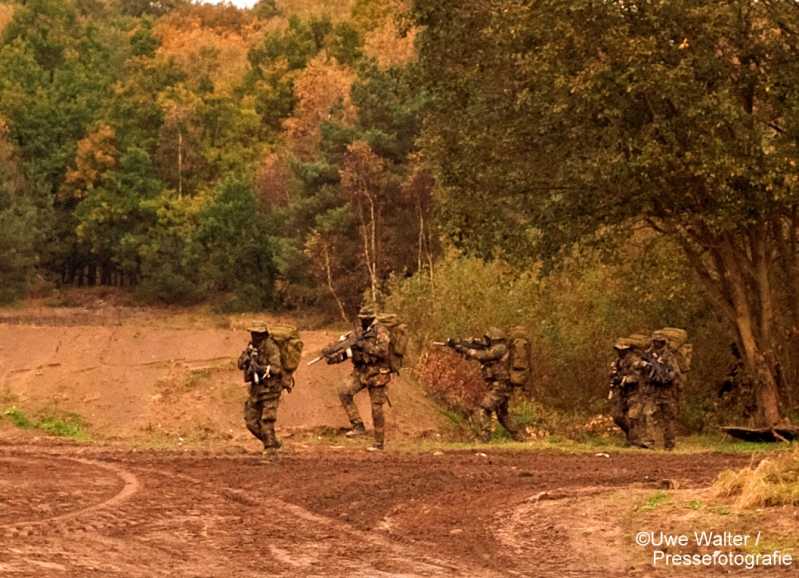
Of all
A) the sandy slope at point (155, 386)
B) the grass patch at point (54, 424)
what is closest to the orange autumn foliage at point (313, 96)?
the sandy slope at point (155, 386)

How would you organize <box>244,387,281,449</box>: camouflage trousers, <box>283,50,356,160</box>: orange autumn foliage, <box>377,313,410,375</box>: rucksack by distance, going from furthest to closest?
<box>283,50,356,160</box>: orange autumn foliage < <box>377,313,410,375</box>: rucksack < <box>244,387,281,449</box>: camouflage trousers

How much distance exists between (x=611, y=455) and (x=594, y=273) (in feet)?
37.2

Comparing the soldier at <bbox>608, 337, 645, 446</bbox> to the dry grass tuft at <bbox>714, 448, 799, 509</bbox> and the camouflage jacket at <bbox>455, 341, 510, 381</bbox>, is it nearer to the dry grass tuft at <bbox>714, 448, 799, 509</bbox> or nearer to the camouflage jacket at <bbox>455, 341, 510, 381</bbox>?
the camouflage jacket at <bbox>455, 341, 510, 381</bbox>

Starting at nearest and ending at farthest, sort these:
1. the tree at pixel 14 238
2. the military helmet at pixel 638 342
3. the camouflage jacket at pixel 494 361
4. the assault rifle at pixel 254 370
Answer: the assault rifle at pixel 254 370 < the military helmet at pixel 638 342 < the camouflage jacket at pixel 494 361 < the tree at pixel 14 238

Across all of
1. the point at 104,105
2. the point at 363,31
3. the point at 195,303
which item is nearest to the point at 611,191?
the point at 195,303

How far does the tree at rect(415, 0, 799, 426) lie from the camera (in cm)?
2123

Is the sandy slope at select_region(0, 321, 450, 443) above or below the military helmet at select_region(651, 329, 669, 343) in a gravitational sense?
below

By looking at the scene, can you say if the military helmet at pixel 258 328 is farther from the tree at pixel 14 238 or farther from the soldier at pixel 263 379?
the tree at pixel 14 238

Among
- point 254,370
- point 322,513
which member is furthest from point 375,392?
point 322,513

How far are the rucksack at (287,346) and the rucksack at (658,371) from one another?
5888 millimetres

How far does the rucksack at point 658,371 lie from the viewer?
20594mm

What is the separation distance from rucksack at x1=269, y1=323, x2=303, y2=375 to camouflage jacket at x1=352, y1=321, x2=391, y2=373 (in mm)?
1244

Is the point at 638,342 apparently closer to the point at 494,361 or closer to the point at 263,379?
the point at 494,361

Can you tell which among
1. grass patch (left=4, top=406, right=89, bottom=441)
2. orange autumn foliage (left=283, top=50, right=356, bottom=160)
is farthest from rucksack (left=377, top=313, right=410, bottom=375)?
orange autumn foliage (left=283, top=50, right=356, bottom=160)
